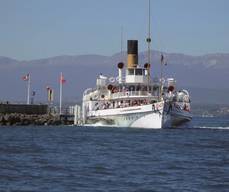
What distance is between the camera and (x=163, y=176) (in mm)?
39219

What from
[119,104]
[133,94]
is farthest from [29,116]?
[133,94]

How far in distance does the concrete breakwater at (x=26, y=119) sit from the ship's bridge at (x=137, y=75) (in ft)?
36.2

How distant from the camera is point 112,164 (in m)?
44.0

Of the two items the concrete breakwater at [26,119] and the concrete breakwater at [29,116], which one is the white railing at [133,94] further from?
the concrete breakwater at [29,116]

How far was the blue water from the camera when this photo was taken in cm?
3619

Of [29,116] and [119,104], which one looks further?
[29,116]

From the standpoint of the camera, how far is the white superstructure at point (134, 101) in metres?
83.9

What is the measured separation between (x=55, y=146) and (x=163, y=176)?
62.4ft

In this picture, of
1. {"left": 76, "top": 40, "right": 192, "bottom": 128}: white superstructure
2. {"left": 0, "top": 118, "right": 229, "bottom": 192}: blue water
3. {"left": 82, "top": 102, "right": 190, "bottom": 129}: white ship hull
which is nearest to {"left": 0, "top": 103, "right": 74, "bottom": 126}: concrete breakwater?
{"left": 76, "top": 40, "right": 192, "bottom": 128}: white superstructure

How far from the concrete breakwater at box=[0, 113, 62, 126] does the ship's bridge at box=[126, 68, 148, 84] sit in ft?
36.2

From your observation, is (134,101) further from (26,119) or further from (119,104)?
(26,119)

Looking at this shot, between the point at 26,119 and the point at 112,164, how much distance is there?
53.3 meters

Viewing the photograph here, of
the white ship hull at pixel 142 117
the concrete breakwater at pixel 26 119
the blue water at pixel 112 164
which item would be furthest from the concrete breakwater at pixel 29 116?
the blue water at pixel 112 164

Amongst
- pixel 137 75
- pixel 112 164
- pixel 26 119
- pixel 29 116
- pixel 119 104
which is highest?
pixel 137 75
